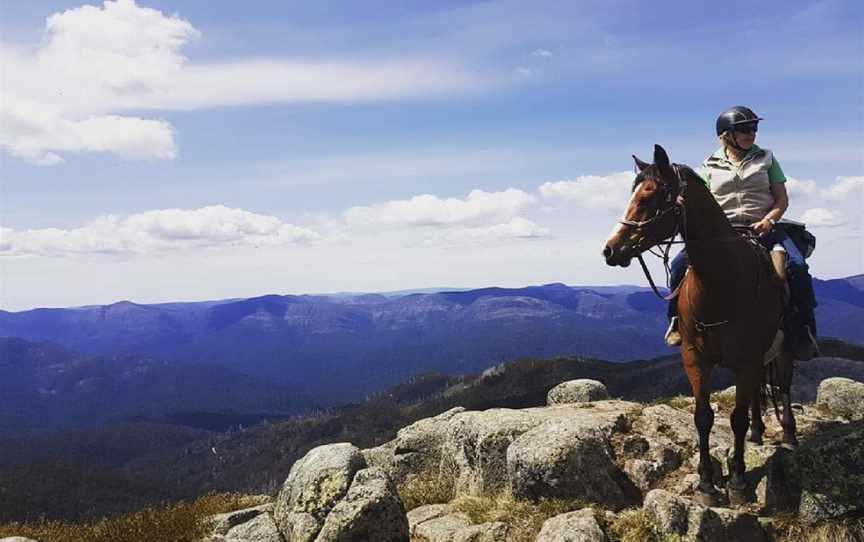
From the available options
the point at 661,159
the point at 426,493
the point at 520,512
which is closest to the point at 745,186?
the point at 661,159

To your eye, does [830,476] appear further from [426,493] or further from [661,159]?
[426,493]

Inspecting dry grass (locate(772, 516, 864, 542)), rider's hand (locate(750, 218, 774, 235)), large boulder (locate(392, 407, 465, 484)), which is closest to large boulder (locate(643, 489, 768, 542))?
dry grass (locate(772, 516, 864, 542))

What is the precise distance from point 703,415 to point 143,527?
13179 millimetres

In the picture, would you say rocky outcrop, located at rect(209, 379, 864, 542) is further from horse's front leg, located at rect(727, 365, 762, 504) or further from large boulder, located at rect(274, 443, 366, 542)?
horse's front leg, located at rect(727, 365, 762, 504)

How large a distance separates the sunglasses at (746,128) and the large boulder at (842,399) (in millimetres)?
11656

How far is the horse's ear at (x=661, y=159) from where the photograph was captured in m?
9.42

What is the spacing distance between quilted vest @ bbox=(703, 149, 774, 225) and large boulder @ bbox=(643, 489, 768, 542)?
5.62 meters

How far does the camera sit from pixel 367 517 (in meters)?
12.2

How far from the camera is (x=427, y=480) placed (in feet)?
57.8

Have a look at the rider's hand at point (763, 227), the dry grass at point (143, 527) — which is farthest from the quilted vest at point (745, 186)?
the dry grass at point (143, 527)

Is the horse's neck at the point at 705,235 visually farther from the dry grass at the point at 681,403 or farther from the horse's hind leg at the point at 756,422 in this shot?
the dry grass at the point at 681,403

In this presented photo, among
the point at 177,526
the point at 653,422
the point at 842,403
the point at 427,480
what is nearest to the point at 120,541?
the point at 177,526

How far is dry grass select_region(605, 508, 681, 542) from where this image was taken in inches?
404

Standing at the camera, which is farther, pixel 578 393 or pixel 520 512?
pixel 578 393
